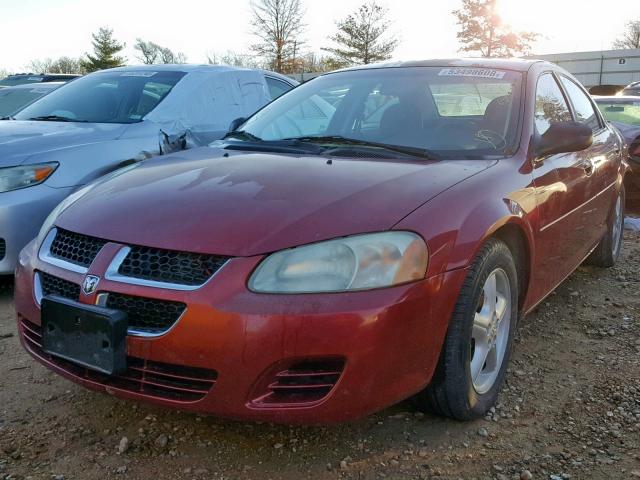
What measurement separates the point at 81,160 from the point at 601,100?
6.89 meters

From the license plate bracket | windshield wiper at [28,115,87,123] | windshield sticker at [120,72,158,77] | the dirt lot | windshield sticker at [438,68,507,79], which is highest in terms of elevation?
windshield sticker at [120,72,158,77]

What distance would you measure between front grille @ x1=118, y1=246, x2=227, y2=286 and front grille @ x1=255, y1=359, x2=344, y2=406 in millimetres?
401

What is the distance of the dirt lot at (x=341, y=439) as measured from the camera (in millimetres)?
2145

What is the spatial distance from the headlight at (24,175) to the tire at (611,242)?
12.8 ft

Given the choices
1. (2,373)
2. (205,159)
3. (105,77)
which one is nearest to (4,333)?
(2,373)

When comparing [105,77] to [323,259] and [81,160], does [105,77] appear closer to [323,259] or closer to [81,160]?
[81,160]

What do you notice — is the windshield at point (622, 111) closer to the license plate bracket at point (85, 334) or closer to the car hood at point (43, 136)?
the car hood at point (43, 136)

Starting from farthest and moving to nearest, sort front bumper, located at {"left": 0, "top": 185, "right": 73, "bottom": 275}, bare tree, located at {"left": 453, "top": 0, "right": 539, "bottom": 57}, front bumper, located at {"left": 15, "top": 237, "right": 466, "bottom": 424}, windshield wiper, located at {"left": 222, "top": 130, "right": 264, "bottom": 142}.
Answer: bare tree, located at {"left": 453, "top": 0, "right": 539, "bottom": 57} < front bumper, located at {"left": 0, "top": 185, "right": 73, "bottom": 275} < windshield wiper, located at {"left": 222, "top": 130, "right": 264, "bottom": 142} < front bumper, located at {"left": 15, "top": 237, "right": 466, "bottom": 424}

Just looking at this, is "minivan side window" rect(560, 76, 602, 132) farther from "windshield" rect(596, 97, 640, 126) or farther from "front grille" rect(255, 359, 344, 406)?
"windshield" rect(596, 97, 640, 126)

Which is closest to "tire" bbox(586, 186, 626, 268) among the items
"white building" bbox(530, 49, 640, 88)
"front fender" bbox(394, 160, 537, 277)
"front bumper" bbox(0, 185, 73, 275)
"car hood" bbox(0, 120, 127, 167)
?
"front fender" bbox(394, 160, 537, 277)

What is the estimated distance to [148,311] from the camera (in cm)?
199

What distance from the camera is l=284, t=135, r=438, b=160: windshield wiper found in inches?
109

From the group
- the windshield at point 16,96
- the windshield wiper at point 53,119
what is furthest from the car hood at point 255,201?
the windshield at point 16,96

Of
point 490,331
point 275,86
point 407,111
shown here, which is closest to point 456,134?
point 407,111
